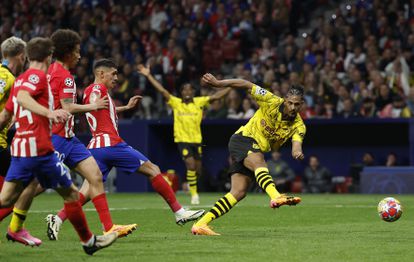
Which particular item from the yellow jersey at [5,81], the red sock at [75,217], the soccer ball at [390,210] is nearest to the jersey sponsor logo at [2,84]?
the yellow jersey at [5,81]

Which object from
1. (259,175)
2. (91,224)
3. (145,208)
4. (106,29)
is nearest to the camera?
(259,175)

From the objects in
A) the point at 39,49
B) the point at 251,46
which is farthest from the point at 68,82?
the point at 251,46

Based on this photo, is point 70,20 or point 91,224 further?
point 70,20

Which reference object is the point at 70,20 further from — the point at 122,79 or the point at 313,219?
the point at 313,219

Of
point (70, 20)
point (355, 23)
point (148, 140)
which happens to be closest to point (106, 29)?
point (70, 20)

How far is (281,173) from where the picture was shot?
23.9 meters

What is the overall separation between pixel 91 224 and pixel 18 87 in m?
5.08

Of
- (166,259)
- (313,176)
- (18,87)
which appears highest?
(18,87)

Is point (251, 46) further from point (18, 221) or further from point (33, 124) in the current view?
point (33, 124)

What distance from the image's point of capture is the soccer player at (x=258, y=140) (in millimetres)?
11469

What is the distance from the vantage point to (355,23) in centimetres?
2533

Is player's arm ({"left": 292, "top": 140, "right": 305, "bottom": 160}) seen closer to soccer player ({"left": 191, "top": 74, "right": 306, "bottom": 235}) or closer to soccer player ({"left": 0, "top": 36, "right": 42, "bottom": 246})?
soccer player ({"left": 191, "top": 74, "right": 306, "bottom": 235})

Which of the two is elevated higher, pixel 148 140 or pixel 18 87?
pixel 18 87

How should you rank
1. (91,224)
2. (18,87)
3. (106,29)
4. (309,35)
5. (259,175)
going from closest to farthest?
(18,87) → (259,175) → (91,224) → (309,35) → (106,29)
